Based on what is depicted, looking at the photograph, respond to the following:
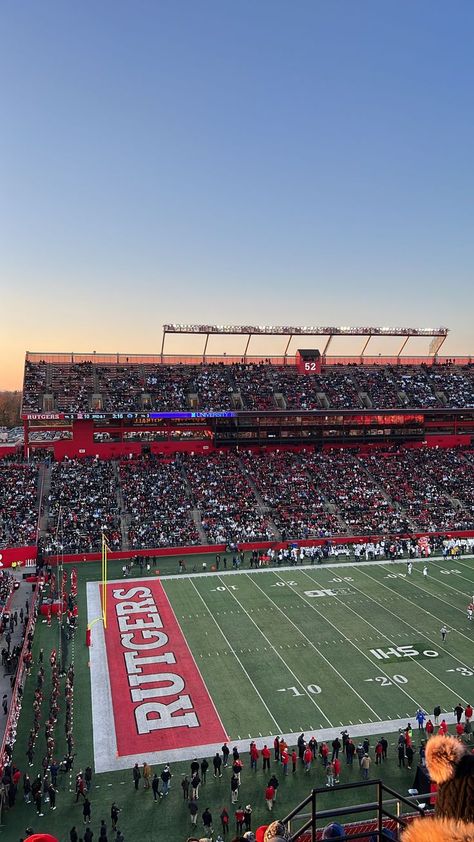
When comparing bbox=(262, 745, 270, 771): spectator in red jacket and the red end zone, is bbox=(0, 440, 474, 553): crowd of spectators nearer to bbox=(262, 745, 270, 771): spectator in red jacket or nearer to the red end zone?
the red end zone

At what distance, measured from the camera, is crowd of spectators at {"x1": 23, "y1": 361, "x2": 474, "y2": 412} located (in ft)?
171

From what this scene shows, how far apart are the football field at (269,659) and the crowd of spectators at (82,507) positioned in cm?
582

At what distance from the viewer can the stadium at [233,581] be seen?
55.6ft

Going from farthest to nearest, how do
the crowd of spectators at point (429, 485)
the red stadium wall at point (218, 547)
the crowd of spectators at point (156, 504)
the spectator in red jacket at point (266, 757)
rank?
the crowd of spectators at point (429, 485) < the crowd of spectators at point (156, 504) < the red stadium wall at point (218, 547) < the spectator in red jacket at point (266, 757)

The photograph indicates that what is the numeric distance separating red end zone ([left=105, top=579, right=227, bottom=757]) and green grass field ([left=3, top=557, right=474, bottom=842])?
1.91ft

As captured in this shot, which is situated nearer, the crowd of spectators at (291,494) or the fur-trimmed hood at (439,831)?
the fur-trimmed hood at (439,831)

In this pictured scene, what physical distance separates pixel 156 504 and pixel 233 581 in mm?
11439

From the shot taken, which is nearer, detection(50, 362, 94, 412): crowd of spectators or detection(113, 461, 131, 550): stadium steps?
detection(113, 461, 131, 550): stadium steps

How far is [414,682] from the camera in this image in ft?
72.7

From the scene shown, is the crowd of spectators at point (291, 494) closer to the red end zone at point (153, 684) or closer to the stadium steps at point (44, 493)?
the red end zone at point (153, 684)

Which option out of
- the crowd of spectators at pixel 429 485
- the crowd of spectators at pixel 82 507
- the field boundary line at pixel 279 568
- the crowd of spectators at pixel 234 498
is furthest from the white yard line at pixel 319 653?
the crowd of spectators at pixel 429 485

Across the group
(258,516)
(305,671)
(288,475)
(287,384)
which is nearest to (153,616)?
(305,671)

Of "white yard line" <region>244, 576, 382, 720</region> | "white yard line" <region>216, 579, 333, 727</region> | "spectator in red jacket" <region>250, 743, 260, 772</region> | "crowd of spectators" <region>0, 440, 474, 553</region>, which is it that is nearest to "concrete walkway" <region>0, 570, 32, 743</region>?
"crowd of spectators" <region>0, 440, 474, 553</region>

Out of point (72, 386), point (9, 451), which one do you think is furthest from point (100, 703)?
point (72, 386)
